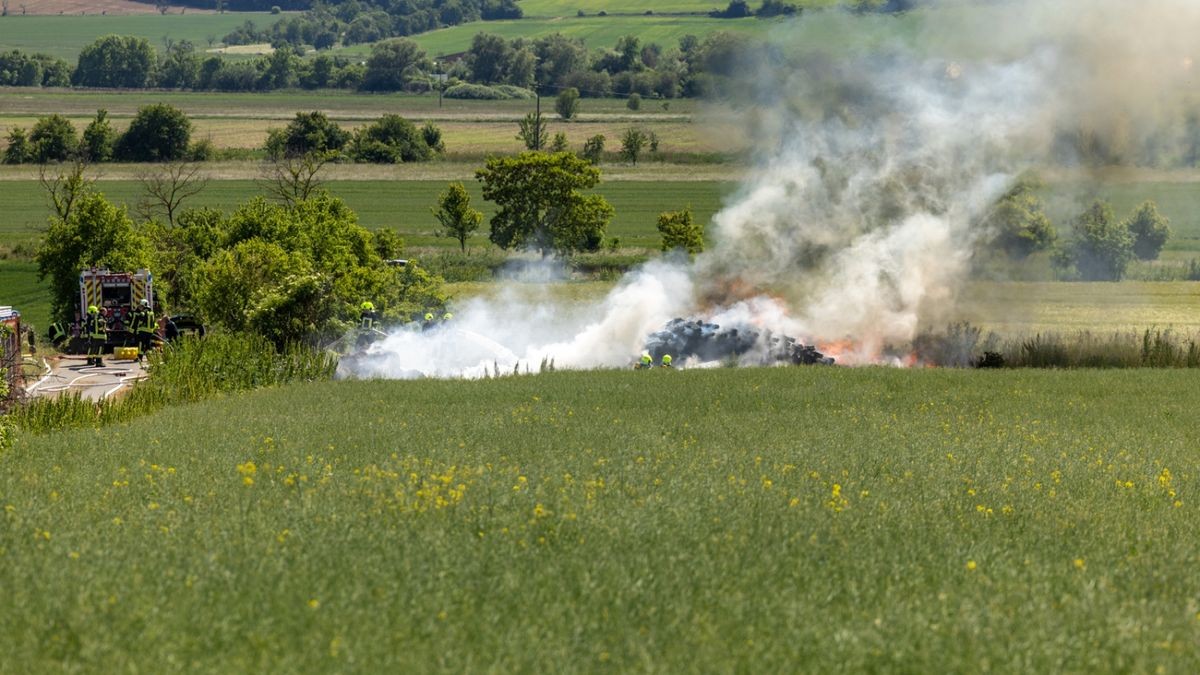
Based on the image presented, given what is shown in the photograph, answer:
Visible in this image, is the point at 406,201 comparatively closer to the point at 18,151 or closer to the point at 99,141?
the point at 99,141

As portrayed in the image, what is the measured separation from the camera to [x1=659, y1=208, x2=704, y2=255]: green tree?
257ft

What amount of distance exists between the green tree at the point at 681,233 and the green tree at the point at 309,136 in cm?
6402

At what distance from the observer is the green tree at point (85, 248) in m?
57.1

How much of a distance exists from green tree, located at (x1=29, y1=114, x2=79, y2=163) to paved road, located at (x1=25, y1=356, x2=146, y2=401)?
303 feet

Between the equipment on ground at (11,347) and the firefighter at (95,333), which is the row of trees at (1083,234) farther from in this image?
the firefighter at (95,333)

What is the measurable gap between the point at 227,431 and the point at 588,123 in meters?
128

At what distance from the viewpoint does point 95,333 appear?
51.2 m

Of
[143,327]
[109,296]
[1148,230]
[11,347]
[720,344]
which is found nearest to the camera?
[11,347]

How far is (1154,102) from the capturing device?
48781mm

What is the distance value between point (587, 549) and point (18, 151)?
449 ft

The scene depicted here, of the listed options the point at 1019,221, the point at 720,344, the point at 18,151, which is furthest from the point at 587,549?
the point at 18,151

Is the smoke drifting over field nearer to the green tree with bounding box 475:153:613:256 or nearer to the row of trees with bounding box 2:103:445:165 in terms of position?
the green tree with bounding box 475:153:613:256

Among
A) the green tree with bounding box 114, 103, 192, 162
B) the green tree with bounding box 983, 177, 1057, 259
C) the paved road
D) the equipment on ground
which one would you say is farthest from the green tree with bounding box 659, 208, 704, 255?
the green tree with bounding box 114, 103, 192, 162

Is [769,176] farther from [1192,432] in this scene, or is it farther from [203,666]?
[203,666]
